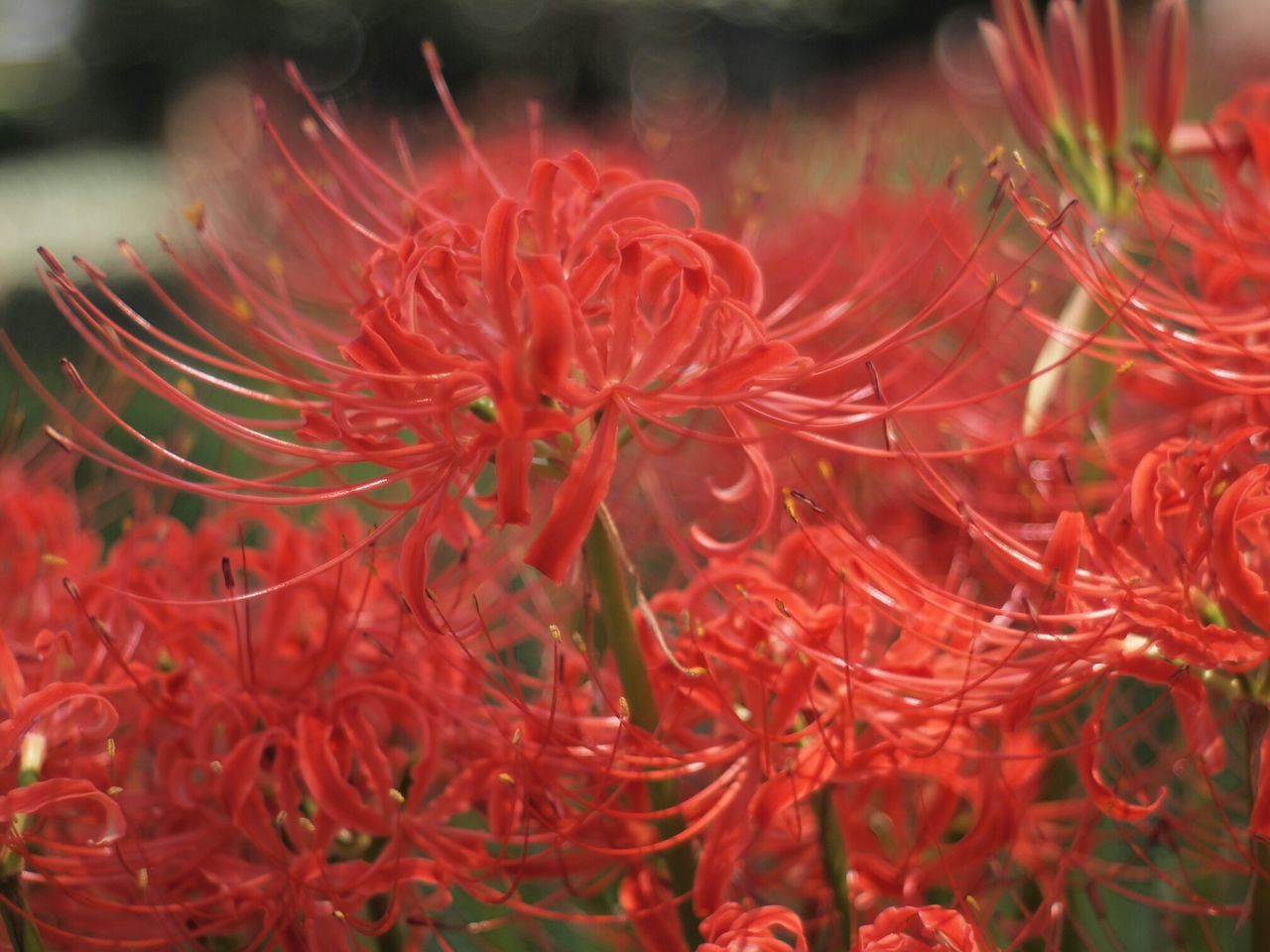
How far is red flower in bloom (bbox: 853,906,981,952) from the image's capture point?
2.10 feet

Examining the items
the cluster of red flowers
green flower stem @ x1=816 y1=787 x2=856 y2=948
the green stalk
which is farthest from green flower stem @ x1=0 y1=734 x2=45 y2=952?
the green stalk

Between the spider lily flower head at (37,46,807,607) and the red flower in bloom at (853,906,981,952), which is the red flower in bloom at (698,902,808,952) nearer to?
the red flower in bloom at (853,906,981,952)

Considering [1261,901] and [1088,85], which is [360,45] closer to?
[1088,85]

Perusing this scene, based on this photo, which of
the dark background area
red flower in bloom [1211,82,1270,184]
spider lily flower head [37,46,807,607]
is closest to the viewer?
spider lily flower head [37,46,807,607]

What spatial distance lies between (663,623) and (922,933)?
0.28 metres

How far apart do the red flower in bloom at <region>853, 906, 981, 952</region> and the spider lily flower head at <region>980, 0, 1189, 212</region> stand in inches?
23.5

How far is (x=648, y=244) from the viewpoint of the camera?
2.24 ft

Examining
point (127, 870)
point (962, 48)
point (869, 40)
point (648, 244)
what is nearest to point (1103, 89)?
point (648, 244)

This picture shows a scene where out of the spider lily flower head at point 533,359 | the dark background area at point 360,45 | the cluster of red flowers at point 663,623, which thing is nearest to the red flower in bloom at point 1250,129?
the cluster of red flowers at point 663,623

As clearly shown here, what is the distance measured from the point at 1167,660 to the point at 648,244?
350mm

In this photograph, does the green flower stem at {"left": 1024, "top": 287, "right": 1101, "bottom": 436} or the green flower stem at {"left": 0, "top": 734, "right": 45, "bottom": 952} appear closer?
the green flower stem at {"left": 0, "top": 734, "right": 45, "bottom": 952}

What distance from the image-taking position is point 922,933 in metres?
0.67

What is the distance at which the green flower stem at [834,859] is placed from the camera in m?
0.75

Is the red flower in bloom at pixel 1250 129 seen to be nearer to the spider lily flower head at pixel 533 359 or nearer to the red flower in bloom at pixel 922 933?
the spider lily flower head at pixel 533 359
